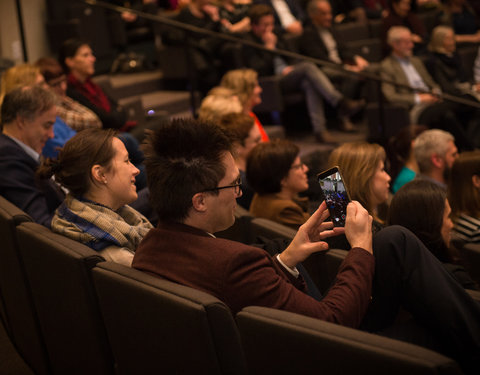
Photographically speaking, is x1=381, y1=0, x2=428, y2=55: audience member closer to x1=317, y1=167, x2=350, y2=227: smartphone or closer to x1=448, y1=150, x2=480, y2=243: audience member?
x1=448, y1=150, x2=480, y2=243: audience member

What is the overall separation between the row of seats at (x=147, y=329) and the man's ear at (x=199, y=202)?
Result: 0.19m

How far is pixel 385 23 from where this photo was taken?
638 cm

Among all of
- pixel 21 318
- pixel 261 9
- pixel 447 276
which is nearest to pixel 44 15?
pixel 261 9

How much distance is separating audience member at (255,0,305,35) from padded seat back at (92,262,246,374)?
15.9 feet

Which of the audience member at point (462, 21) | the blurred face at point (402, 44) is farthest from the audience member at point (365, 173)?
the audience member at point (462, 21)

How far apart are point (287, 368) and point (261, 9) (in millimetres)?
4483

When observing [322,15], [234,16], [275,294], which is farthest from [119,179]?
[322,15]

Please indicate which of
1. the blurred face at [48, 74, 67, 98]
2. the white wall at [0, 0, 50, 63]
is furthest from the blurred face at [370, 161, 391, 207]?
the white wall at [0, 0, 50, 63]

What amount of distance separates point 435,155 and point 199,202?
6.82 feet

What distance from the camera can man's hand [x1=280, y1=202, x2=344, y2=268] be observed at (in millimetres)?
1689

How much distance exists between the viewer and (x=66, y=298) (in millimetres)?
1864

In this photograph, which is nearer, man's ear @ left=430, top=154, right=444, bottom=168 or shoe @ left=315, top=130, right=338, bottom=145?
man's ear @ left=430, top=154, right=444, bottom=168

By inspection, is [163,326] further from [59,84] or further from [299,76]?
[299,76]

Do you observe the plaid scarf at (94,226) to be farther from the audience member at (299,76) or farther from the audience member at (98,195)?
the audience member at (299,76)
